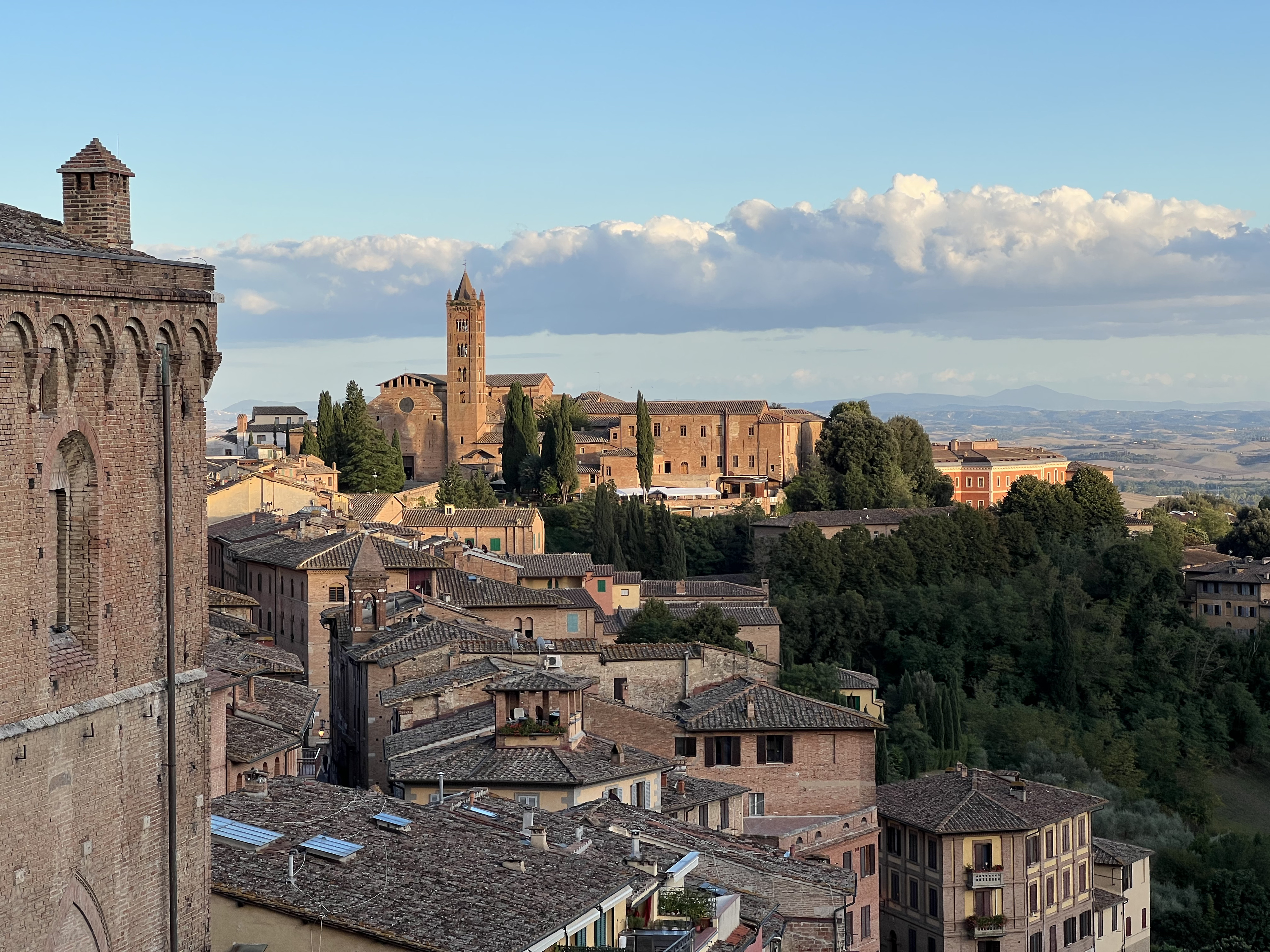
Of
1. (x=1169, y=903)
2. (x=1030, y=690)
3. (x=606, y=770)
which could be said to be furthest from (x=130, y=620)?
(x=1030, y=690)

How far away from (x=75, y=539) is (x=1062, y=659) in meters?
48.3

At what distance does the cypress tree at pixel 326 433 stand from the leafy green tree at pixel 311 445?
0.07 metres

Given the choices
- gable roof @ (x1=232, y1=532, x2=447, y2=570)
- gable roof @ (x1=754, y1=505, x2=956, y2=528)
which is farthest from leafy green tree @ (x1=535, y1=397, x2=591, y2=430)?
gable roof @ (x1=232, y1=532, x2=447, y2=570)

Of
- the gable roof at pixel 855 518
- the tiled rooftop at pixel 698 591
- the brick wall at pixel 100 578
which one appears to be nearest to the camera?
the brick wall at pixel 100 578

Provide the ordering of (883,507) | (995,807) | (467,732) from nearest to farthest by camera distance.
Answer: (467,732) < (995,807) < (883,507)

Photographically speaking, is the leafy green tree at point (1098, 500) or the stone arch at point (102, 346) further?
the leafy green tree at point (1098, 500)

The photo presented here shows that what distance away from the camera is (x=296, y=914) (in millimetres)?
13766

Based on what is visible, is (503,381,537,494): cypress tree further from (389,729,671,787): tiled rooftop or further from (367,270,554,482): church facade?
(389,729,671,787): tiled rooftop

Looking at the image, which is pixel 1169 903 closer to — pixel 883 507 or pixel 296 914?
pixel 296 914

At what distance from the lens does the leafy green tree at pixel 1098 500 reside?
240 feet

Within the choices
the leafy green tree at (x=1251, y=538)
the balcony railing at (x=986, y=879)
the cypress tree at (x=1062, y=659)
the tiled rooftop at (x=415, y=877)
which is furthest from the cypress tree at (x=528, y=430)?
the tiled rooftop at (x=415, y=877)

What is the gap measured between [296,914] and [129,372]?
15.5ft

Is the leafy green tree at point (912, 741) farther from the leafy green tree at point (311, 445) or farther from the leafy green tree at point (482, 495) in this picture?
the leafy green tree at point (311, 445)

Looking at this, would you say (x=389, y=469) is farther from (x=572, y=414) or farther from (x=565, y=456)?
(x=572, y=414)
